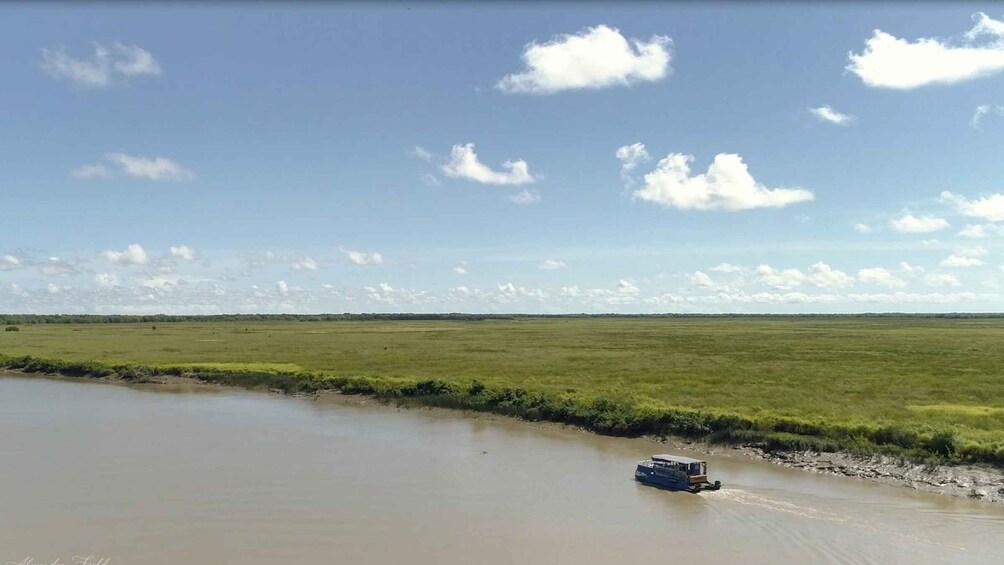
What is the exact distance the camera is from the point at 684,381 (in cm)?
5003

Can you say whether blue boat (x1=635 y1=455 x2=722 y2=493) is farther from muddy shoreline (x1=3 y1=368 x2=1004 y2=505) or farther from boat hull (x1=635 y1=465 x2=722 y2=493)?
muddy shoreline (x1=3 y1=368 x2=1004 y2=505)

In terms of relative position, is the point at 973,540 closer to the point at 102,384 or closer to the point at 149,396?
the point at 149,396

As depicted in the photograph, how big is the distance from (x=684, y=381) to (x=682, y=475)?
79.4 feet

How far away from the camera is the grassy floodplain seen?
33.9 meters

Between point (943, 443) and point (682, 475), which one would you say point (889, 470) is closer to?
point (943, 443)

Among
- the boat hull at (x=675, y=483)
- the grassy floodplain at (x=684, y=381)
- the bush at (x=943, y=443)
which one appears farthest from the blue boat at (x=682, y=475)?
the bush at (x=943, y=443)

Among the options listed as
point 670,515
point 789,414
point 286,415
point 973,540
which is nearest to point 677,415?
point 789,414

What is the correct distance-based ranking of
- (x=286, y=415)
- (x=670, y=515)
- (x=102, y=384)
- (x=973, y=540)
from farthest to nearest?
(x=102, y=384) → (x=286, y=415) → (x=670, y=515) → (x=973, y=540)

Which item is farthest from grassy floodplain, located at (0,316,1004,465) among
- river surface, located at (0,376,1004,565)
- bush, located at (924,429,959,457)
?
river surface, located at (0,376,1004,565)

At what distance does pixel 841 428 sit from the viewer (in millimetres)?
33219

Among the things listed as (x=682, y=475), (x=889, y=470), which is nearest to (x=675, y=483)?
(x=682, y=475)

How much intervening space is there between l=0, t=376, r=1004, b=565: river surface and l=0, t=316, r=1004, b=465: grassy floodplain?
11.8 feet

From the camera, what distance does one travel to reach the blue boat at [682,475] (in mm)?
26578

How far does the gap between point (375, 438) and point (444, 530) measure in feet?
51.7
